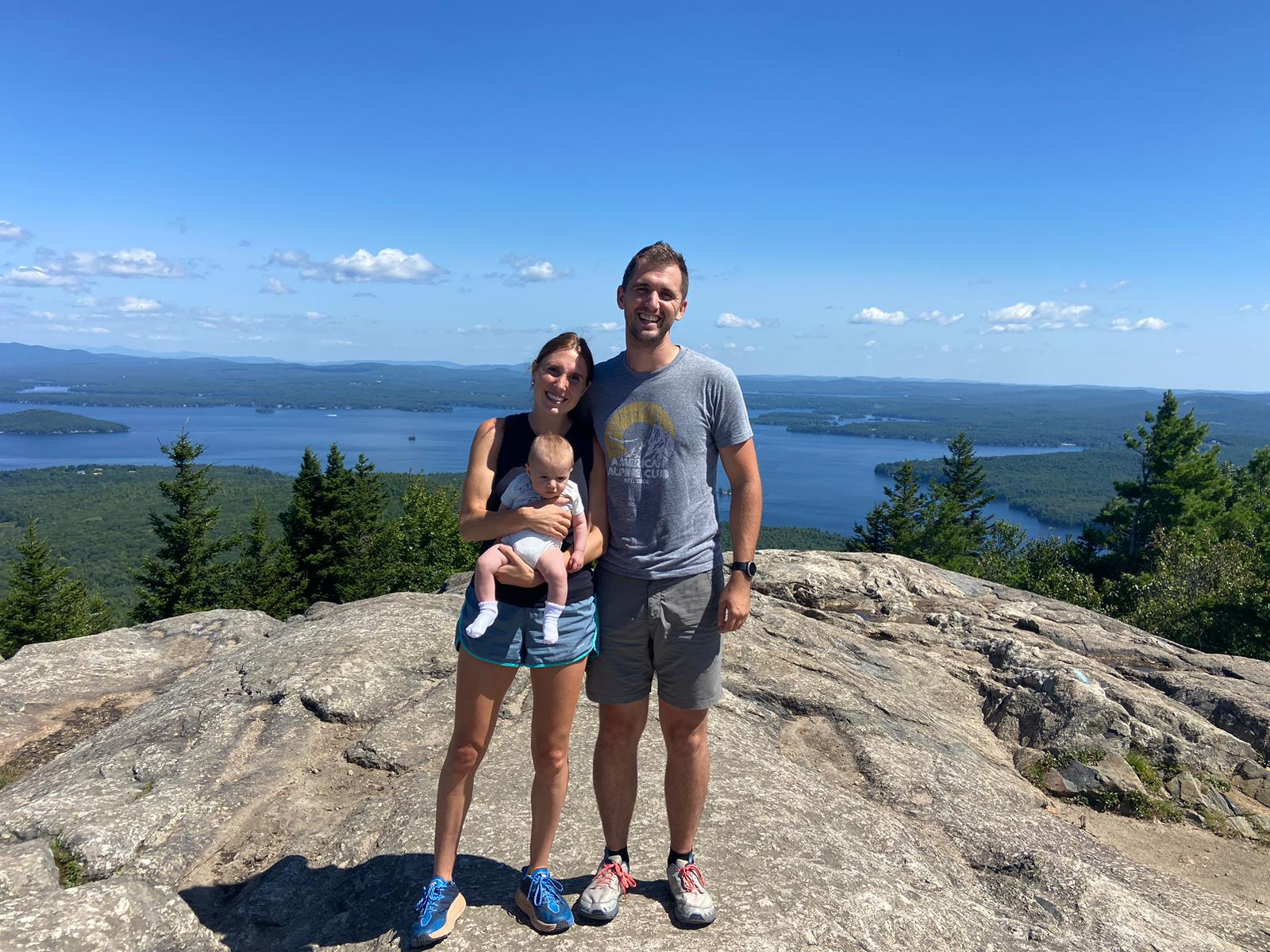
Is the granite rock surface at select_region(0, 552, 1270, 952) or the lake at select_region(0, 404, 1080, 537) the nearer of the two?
the granite rock surface at select_region(0, 552, 1270, 952)

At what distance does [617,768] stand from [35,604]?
31809 millimetres

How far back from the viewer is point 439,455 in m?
146

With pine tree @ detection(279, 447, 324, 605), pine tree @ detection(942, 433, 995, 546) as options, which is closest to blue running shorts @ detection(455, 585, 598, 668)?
pine tree @ detection(279, 447, 324, 605)

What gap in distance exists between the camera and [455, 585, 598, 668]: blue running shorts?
3301 mm

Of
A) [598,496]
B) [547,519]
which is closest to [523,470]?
[547,519]

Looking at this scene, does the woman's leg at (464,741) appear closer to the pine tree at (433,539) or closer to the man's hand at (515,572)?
the man's hand at (515,572)

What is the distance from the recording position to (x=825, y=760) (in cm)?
632

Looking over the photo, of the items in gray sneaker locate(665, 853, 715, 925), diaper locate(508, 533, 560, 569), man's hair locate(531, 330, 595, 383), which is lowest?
gray sneaker locate(665, 853, 715, 925)

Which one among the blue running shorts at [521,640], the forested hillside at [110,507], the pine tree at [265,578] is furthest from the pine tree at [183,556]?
the blue running shorts at [521,640]

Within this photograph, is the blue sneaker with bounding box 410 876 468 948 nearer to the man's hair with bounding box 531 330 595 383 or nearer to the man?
the man

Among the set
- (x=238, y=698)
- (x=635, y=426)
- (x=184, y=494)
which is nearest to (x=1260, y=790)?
(x=635, y=426)

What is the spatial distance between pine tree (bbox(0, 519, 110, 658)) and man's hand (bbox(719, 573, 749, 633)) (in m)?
30.8

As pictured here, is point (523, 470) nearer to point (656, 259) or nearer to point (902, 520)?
point (656, 259)

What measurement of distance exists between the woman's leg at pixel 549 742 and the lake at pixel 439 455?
87.8 m
